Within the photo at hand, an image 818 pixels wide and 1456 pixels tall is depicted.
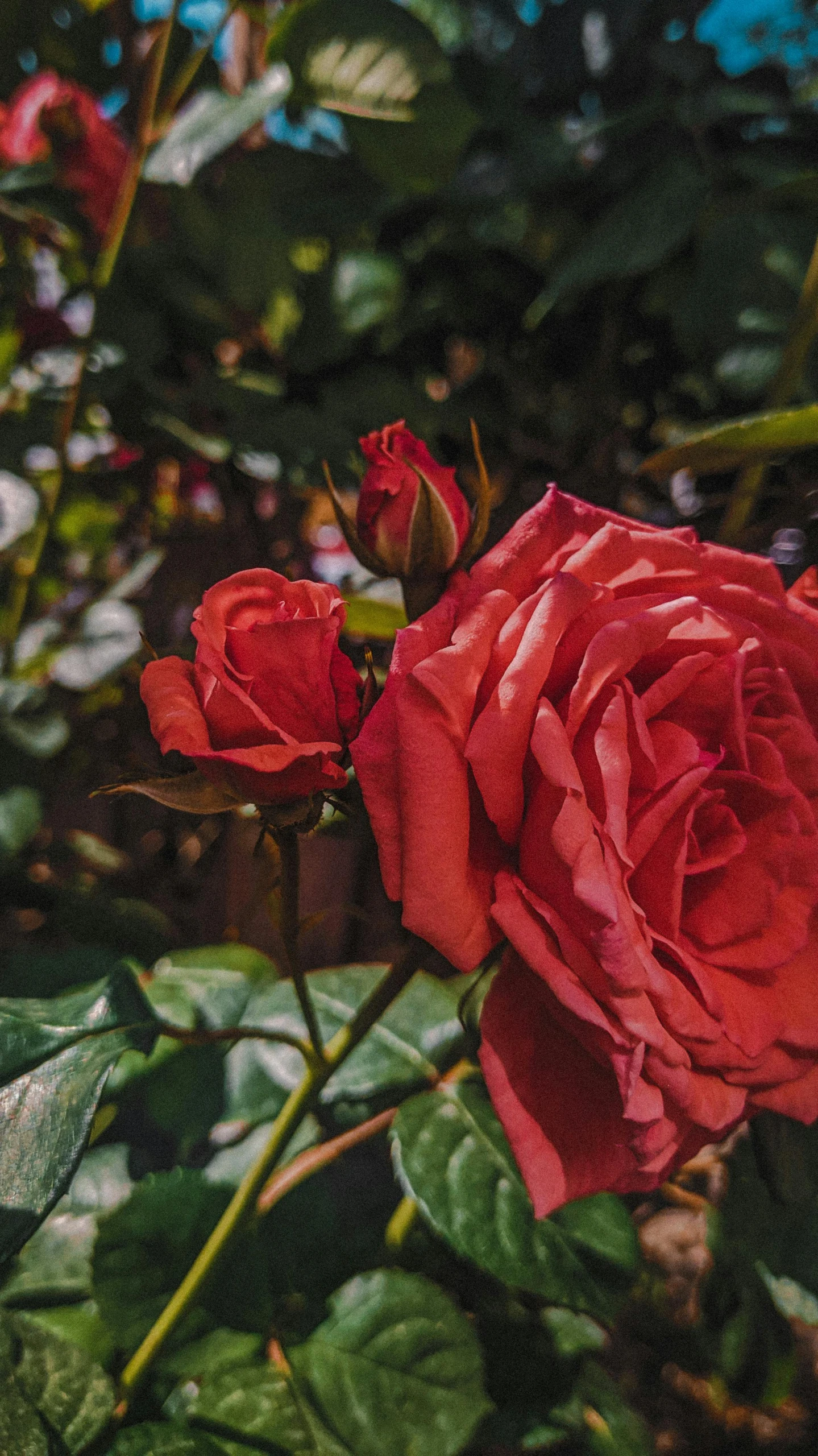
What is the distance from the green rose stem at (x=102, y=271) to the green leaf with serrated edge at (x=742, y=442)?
44 centimetres

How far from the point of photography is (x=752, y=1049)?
0.95 ft

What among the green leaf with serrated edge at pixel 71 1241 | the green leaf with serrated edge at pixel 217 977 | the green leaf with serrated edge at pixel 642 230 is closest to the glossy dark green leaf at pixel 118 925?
the green leaf with serrated edge at pixel 217 977

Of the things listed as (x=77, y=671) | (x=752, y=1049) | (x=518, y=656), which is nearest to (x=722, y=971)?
(x=752, y=1049)

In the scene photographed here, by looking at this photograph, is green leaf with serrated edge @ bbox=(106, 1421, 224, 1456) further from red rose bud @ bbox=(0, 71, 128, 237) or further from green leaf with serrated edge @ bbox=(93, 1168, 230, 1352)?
red rose bud @ bbox=(0, 71, 128, 237)

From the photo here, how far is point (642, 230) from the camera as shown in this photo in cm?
58

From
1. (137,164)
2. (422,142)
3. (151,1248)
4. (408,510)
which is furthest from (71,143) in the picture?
(151,1248)

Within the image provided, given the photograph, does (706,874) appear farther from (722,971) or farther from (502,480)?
(502,480)

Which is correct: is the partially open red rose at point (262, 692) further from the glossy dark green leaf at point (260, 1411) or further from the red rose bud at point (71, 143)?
the red rose bud at point (71, 143)

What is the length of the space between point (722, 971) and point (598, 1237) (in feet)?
0.64

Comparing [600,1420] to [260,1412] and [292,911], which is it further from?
[292,911]

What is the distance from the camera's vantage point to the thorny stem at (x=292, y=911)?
30cm

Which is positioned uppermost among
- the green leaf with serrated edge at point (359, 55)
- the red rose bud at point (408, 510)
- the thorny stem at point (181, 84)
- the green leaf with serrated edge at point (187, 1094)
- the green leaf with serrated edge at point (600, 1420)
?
the thorny stem at point (181, 84)

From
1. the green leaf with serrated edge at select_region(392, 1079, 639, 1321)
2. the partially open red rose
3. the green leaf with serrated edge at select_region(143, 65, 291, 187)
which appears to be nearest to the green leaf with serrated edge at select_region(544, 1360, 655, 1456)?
the green leaf with serrated edge at select_region(392, 1079, 639, 1321)

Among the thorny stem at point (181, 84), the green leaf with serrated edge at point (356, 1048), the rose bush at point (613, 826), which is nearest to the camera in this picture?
the rose bush at point (613, 826)
